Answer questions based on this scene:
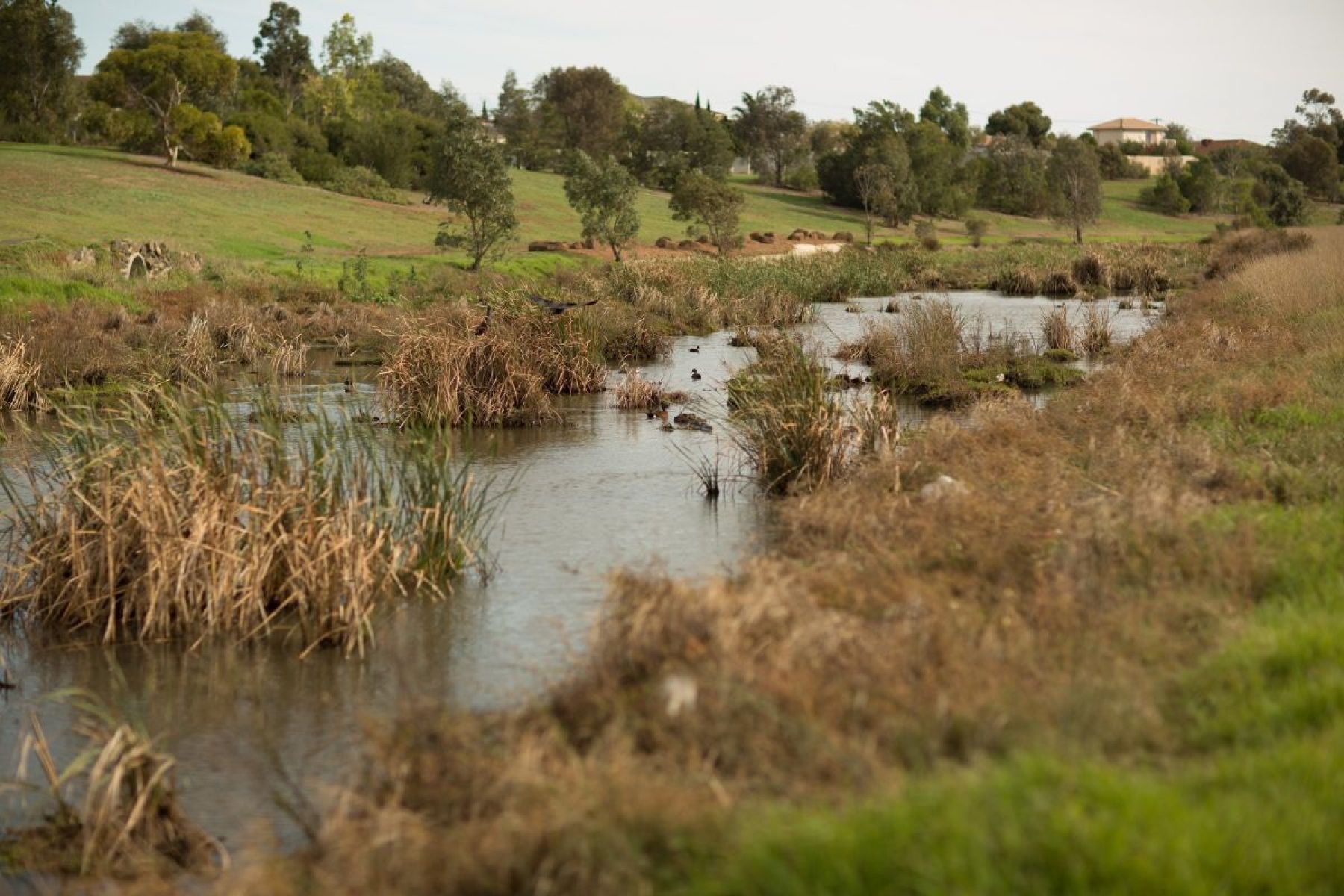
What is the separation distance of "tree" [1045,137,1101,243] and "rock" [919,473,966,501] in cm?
7313

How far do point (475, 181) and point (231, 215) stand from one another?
13.7 metres

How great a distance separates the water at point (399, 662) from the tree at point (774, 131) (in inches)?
3877

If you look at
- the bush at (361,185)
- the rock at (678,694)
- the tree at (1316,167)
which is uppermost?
the tree at (1316,167)

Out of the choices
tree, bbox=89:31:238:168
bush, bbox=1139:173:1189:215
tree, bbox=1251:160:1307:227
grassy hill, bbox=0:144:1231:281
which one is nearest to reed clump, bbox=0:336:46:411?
grassy hill, bbox=0:144:1231:281

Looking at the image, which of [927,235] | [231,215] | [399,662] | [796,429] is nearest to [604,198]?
[231,215]

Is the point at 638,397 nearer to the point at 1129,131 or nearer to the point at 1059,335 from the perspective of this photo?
the point at 1059,335

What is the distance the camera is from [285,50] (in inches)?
4156

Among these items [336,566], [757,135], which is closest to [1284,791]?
[336,566]

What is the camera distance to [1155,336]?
74.7 feet

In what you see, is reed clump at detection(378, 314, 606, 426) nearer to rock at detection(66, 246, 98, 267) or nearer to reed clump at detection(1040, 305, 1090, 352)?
reed clump at detection(1040, 305, 1090, 352)

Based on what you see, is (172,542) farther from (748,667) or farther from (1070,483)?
(1070,483)

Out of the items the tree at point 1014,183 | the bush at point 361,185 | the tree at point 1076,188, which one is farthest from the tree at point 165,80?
the tree at point 1014,183

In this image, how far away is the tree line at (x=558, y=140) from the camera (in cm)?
5853

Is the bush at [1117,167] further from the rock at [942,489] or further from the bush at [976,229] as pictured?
the rock at [942,489]
